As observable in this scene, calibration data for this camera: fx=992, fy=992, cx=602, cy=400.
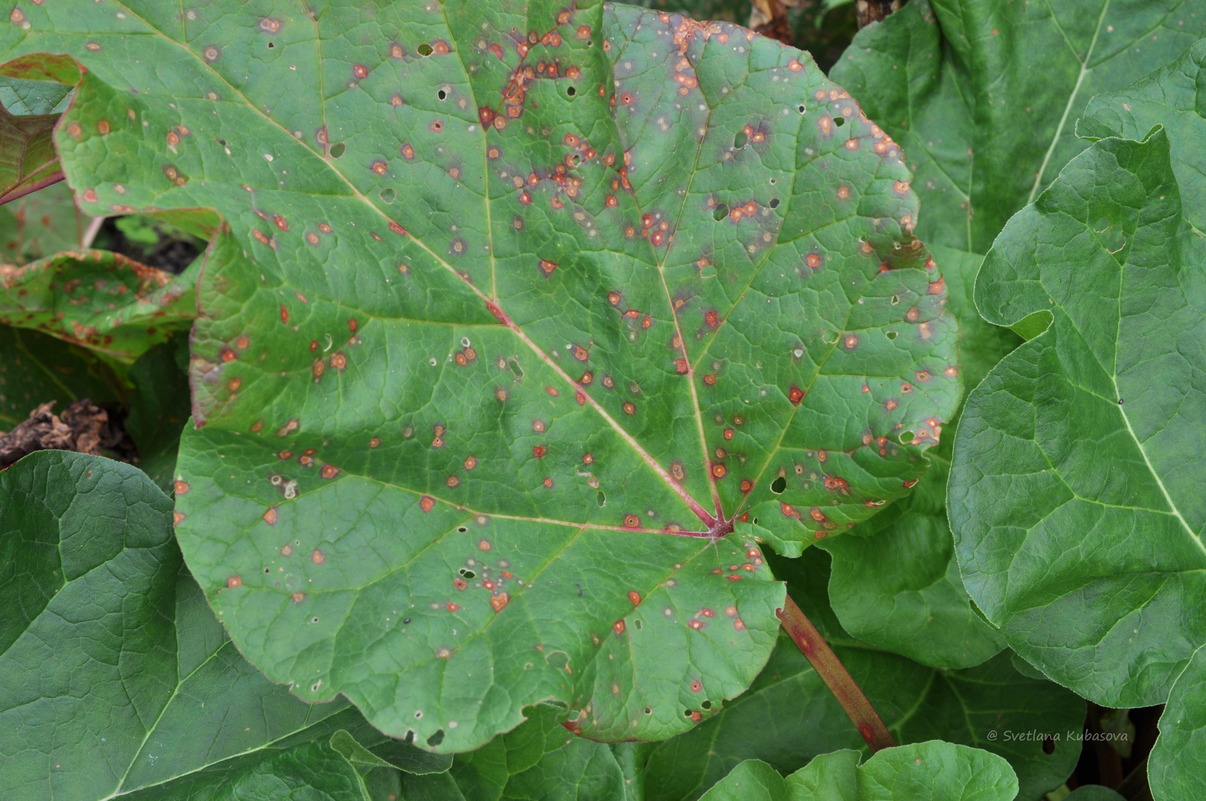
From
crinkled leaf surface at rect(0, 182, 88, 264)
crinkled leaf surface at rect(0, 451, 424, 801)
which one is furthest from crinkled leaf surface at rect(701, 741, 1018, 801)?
crinkled leaf surface at rect(0, 182, 88, 264)

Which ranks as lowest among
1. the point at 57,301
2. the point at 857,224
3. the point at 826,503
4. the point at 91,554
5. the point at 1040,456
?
the point at 91,554

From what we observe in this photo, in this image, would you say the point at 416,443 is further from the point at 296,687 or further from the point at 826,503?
the point at 826,503

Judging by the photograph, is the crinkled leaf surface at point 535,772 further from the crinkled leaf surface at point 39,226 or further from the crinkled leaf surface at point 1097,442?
the crinkled leaf surface at point 39,226

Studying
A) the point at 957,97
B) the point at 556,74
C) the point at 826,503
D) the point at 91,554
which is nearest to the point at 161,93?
the point at 556,74

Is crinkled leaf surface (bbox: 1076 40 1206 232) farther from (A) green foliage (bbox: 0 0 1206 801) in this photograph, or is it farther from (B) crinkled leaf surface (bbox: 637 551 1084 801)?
(B) crinkled leaf surface (bbox: 637 551 1084 801)

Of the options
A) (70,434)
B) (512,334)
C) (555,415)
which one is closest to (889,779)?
(555,415)

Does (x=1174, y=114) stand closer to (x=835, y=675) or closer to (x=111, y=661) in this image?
(x=835, y=675)
